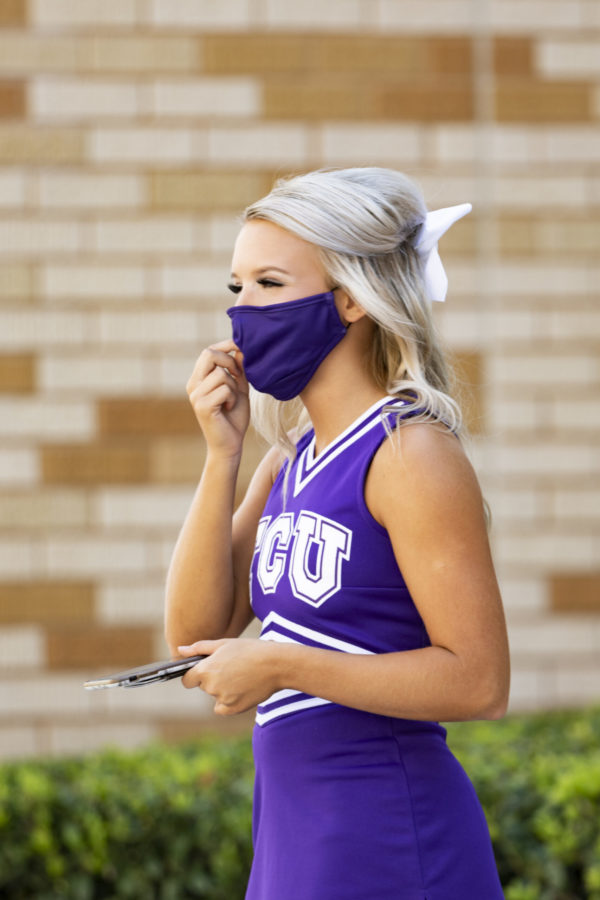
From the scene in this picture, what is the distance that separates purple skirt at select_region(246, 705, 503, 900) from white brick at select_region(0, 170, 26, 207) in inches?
136

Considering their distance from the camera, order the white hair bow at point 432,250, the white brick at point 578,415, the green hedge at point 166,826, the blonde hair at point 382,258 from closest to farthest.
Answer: the blonde hair at point 382,258 → the white hair bow at point 432,250 → the green hedge at point 166,826 → the white brick at point 578,415

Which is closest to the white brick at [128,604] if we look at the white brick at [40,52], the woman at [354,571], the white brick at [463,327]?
the white brick at [463,327]

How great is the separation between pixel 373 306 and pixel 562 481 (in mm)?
3186

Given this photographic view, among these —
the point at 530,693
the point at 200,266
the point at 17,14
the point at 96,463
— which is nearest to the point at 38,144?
the point at 17,14

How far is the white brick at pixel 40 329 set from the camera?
4852 millimetres

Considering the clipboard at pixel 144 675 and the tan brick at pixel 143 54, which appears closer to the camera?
the clipboard at pixel 144 675

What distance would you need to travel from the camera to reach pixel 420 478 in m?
1.82

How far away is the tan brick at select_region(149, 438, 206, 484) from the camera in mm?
4879

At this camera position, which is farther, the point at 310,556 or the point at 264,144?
the point at 264,144

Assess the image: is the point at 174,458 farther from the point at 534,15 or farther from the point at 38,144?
the point at 534,15

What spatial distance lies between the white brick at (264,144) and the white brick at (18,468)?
1501 millimetres

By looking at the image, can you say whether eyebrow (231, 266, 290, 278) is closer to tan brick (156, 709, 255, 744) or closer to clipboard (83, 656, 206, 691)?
clipboard (83, 656, 206, 691)

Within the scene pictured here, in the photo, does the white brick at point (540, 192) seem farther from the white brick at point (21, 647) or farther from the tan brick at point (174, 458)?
the white brick at point (21, 647)

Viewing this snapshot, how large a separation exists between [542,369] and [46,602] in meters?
2.29
